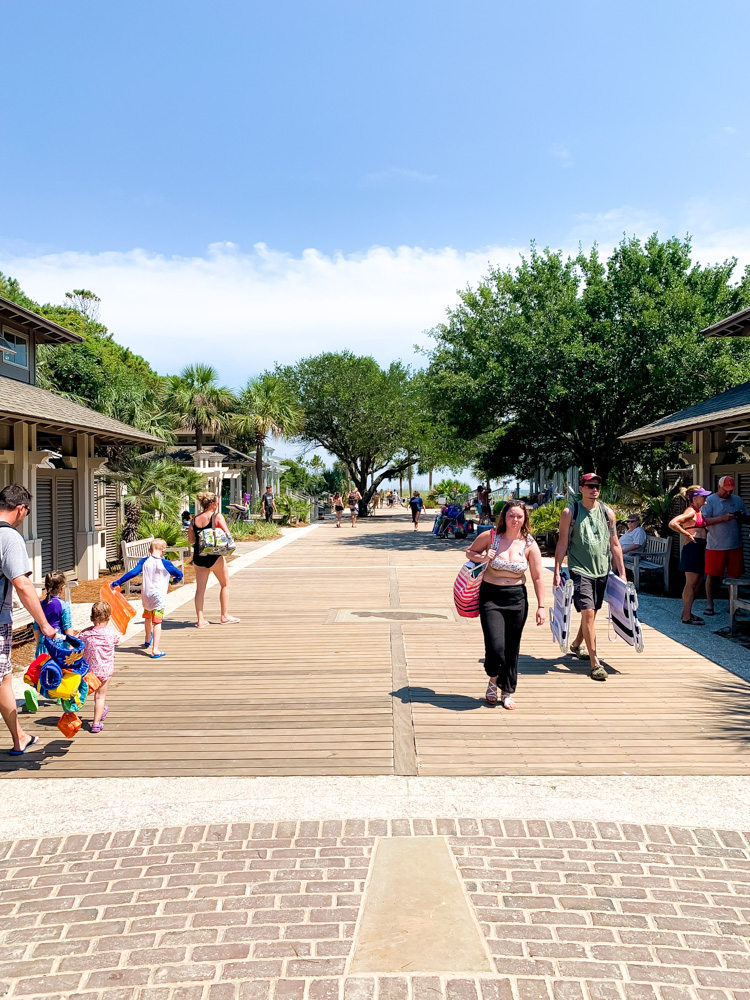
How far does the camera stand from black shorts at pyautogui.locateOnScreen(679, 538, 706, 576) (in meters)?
9.39

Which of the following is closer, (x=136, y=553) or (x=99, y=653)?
(x=99, y=653)

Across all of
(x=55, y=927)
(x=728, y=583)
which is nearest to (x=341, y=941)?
(x=55, y=927)

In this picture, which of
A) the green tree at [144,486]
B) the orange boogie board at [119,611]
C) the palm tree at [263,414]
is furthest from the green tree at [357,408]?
the orange boogie board at [119,611]

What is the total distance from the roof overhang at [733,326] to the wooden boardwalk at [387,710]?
7624 millimetres

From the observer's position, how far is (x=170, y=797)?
14.6 feet

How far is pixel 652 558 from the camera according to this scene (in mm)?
12859

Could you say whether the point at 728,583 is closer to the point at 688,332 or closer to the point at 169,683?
the point at 169,683

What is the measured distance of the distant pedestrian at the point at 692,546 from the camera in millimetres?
9430

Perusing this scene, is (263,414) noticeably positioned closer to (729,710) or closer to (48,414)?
(48,414)

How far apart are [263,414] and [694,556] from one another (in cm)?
3305

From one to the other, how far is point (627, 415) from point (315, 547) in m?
9.98

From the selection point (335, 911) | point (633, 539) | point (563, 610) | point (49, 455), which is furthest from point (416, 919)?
Answer: point (49, 455)

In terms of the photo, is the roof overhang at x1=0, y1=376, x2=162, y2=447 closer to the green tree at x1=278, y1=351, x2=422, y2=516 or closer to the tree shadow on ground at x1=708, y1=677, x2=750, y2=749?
the tree shadow on ground at x1=708, y1=677, x2=750, y2=749

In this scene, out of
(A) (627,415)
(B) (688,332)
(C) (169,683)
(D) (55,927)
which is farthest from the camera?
(A) (627,415)
